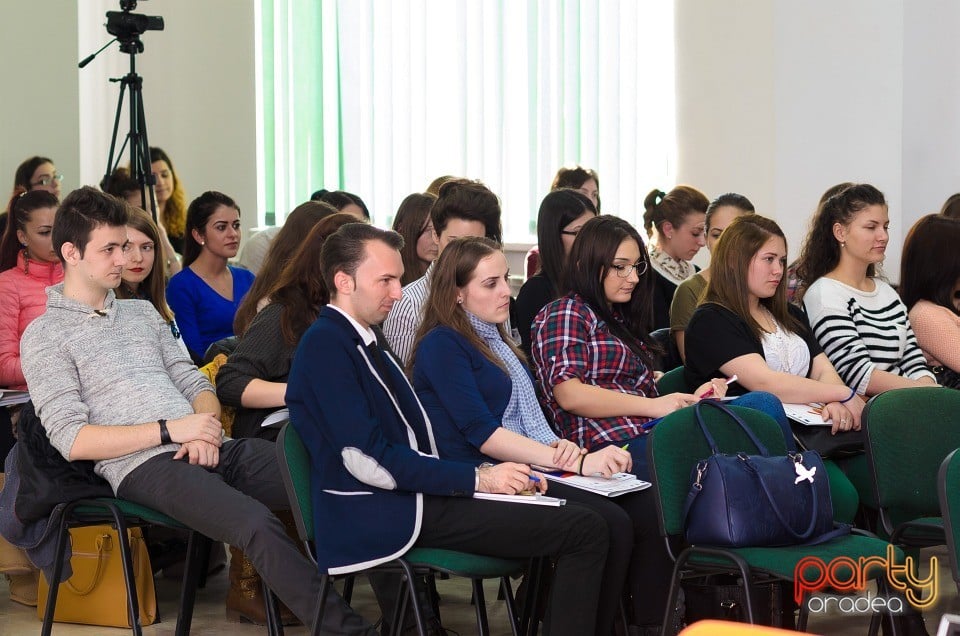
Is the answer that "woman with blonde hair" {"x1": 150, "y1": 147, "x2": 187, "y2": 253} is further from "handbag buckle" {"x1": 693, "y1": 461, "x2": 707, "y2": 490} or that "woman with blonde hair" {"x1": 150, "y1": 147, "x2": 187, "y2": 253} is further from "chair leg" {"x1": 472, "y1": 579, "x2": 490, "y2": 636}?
"handbag buckle" {"x1": 693, "y1": 461, "x2": 707, "y2": 490}

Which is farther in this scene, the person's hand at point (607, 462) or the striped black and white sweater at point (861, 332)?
the striped black and white sweater at point (861, 332)

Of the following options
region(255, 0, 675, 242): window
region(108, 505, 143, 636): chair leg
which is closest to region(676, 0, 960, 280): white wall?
region(255, 0, 675, 242): window

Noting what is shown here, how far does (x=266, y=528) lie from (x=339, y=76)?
496 cm

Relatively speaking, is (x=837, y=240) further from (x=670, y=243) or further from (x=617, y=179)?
(x=617, y=179)

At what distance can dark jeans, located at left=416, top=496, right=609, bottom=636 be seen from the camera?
2.71m

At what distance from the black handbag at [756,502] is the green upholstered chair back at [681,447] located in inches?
2.2

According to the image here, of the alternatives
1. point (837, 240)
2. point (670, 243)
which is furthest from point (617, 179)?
point (837, 240)

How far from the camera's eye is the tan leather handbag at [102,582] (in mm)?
3459

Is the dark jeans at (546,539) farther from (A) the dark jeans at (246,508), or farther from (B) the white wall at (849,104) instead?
(B) the white wall at (849,104)

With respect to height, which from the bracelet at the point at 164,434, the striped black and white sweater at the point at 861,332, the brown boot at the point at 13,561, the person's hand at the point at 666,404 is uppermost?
the striped black and white sweater at the point at 861,332

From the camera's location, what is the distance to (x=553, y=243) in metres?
4.09

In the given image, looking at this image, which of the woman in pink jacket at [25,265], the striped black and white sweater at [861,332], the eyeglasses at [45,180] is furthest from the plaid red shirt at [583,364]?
the eyeglasses at [45,180]

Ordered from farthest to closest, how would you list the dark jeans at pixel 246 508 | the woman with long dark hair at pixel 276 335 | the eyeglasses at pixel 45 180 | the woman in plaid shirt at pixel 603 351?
the eyeglasses at pixel 45 180
the woman with long dark hair at pixel 276 335
the woman in plaid shirt at pixel 603 351
the dark jeans at pixel 246 508

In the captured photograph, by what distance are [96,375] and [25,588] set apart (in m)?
0.99
